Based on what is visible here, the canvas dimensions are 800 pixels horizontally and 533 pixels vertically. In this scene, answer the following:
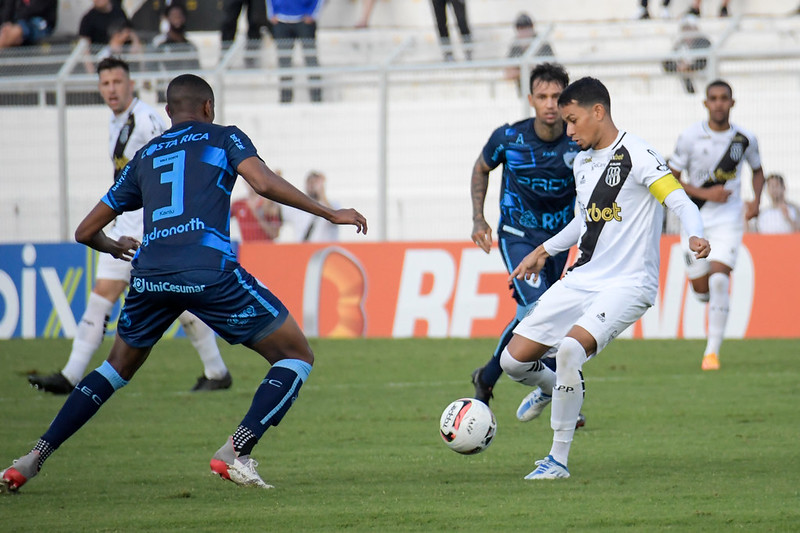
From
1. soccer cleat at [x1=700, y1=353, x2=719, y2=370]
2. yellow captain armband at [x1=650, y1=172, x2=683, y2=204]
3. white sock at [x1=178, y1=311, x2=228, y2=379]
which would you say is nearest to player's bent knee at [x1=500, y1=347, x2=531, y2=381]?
yellow captain armband at [x1=650, y1=172, x2=683, y2=204]

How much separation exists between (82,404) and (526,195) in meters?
3.47

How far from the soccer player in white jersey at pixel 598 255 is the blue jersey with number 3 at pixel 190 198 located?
1.77 metres

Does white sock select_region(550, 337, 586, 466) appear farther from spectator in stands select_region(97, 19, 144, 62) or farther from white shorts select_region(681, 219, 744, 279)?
spectator in stands select_region(97, 19, 144, 62)

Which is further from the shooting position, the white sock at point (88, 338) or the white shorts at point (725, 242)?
the white shorts at point (725, 242)

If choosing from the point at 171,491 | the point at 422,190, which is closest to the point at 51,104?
the point at 422,190

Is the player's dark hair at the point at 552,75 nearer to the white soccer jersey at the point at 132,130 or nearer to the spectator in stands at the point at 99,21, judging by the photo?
the white soccer jersey at the point at 132,130

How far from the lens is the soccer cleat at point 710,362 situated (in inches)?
457

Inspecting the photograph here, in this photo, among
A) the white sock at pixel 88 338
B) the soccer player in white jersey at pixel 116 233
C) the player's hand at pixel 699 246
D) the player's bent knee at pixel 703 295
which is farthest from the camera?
the player's bent knee at pixel 703 295

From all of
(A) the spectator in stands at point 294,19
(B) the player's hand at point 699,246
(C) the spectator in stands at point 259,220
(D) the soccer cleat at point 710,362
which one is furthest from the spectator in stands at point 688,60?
(B) the player's hand at point 699,246

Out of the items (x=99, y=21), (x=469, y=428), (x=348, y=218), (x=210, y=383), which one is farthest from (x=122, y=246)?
(x=99, y=21)

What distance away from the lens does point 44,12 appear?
21.6m

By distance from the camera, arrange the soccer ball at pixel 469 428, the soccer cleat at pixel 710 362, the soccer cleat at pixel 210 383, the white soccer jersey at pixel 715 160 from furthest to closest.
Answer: the white soccer jersey at pixel 715 160, the soccer cleat at pixel 710 362, the soccer cleat at pixel 210 383, the soccer ball at pixel 469 428

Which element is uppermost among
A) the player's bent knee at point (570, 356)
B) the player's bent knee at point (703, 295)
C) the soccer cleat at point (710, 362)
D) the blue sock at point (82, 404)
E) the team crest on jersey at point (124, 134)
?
the team crest on jersey at point (124, 134)

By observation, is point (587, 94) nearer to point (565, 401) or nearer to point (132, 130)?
point (565, 401)
